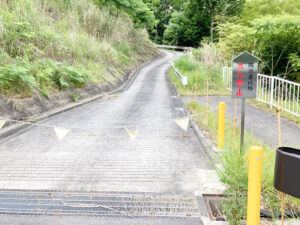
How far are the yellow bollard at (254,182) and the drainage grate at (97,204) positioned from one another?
94 cm

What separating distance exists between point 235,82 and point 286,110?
4968 millimetres

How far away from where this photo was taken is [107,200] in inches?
146

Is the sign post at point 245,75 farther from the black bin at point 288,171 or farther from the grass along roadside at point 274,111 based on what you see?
the grass along roadside at point 274,111

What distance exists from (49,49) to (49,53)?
18 centimetres

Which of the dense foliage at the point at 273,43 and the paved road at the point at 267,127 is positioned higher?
the dense foliage at the point at 273,43

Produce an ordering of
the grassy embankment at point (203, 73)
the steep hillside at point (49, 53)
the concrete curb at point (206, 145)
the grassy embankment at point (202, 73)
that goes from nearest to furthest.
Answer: the concrete curb at point (206, 145), the steep hillside at point (49, 53), the grassy embankment at point (203, 73), the grassy embankment at point (202, 73)

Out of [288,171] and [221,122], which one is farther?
[221,122]

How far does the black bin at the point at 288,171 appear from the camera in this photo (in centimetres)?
217

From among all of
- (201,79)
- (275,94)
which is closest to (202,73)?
(201,79)

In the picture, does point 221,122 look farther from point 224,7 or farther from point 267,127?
point 224,7

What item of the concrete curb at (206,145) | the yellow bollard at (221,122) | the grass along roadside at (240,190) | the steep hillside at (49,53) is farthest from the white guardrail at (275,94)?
the steep hillside at (49,53)

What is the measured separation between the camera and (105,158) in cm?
538

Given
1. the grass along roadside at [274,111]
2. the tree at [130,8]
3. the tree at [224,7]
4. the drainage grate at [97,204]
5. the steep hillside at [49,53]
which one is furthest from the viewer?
the tree at [224,7]

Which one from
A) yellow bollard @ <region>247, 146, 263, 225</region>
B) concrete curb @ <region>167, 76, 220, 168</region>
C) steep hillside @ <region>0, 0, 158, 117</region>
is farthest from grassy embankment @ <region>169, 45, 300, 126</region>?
yellow bollard @ <region>247, 146, 263, 225</region>
